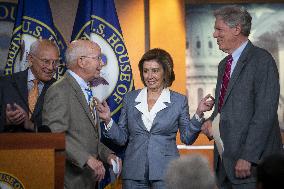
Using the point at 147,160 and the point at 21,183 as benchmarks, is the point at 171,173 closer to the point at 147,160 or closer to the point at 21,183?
the point at 21,183

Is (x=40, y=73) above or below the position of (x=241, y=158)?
above

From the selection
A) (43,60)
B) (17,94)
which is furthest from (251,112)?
(17,94)

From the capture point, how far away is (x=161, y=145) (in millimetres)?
3475

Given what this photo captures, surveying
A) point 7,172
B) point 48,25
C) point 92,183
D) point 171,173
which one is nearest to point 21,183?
point 7,172

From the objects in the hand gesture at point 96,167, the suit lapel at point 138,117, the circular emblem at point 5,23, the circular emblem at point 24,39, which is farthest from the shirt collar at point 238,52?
the circular emblem at point 5,23

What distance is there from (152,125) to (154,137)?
8 centimetres

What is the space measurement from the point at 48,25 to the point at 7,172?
2.29 metres

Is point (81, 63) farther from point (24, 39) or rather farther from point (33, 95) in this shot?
point (24, 39)

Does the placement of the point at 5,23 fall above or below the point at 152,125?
above

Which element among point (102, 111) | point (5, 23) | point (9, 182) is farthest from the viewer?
point (5, 23)

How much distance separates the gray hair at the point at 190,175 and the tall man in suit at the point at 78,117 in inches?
59.5

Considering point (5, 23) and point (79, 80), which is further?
point (5, 23)

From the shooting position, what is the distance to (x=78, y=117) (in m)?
3.13

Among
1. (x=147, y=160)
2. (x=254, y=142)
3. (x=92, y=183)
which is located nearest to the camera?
(x=254, y=142)
